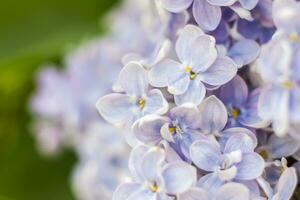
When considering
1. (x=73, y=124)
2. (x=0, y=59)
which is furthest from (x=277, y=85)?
(x=0, y=59)

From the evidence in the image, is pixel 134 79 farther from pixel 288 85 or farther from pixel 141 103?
pixel 288 85

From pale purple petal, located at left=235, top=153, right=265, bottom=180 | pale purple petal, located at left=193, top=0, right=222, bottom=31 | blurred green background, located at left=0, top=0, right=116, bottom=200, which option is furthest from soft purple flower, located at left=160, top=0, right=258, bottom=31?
blurred green background, located at left=0, top=0, right=116, bottom=200

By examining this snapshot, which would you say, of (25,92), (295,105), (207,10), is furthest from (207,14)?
(25,92)

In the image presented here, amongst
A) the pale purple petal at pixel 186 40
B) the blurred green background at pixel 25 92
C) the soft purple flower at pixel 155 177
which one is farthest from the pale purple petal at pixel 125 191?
the blurred green background at pixel 25 92

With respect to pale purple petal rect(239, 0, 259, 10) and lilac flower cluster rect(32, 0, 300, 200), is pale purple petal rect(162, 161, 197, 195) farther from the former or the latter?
pale purple petal rect(239, 0, 259, 10)

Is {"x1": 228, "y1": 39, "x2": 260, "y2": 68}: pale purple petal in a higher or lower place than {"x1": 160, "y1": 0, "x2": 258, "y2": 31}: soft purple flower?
lower

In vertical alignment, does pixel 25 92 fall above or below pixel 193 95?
below

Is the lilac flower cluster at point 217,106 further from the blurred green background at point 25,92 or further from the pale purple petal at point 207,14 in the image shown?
the blurred green background at point 25,92
